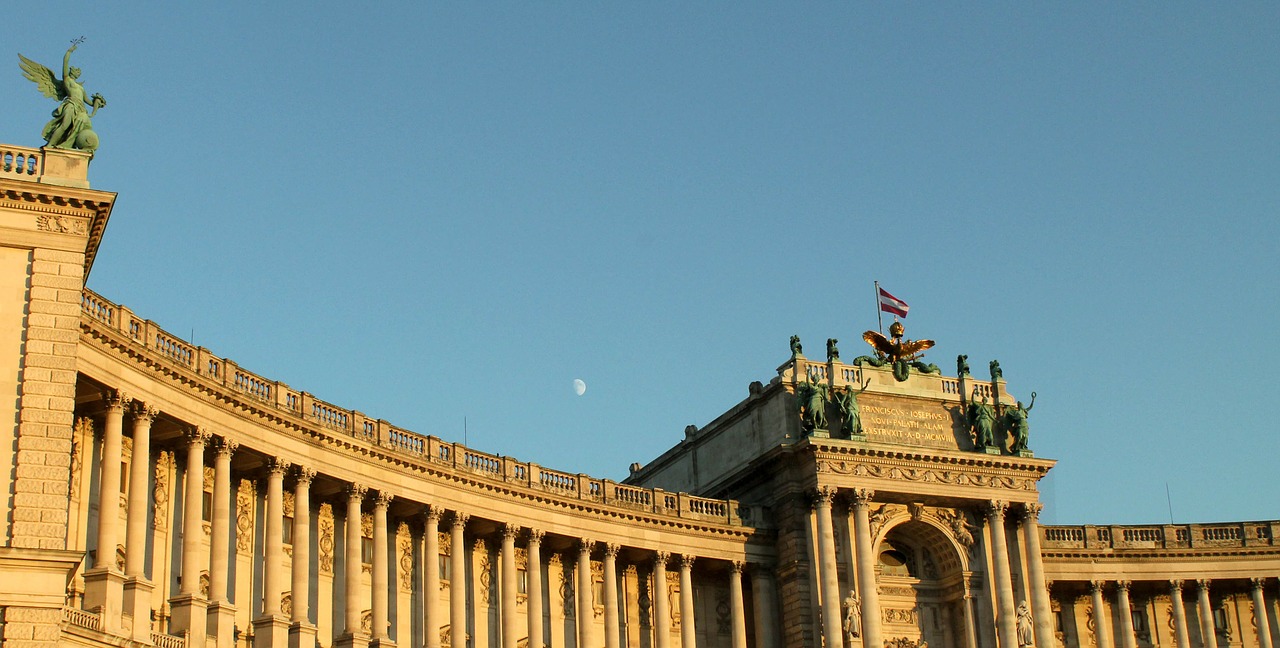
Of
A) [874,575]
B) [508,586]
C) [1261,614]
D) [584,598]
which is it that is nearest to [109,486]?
[508,586]

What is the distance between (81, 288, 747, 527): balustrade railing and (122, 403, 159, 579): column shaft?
2257 millimetres

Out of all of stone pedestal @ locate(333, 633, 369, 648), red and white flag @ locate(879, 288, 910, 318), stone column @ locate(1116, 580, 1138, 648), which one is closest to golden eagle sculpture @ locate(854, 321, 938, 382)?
red and white flag @ locate(879, 288, 910, 318)

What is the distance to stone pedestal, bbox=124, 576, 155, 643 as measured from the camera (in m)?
50.1

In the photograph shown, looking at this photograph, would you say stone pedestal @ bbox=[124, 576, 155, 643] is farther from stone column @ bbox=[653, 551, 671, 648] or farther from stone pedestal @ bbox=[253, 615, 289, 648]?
stone column @ bbox=[653, 551, 671, 648]

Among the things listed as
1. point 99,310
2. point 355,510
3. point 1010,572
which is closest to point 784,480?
point 1010,572

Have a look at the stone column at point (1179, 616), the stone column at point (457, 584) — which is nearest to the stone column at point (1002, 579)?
the stone column at point (1179, 616)

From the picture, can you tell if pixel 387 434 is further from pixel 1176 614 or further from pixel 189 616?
pixel 1176 614

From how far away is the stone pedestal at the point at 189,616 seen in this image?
173 feet

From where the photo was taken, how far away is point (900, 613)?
7825 centimetres

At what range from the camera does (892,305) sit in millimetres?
82562

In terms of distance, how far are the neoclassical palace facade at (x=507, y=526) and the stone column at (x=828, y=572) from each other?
0.13 metres

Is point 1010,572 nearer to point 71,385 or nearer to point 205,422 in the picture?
point 205,422

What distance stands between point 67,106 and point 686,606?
118 ft

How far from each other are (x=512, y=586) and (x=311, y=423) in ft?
38.9
